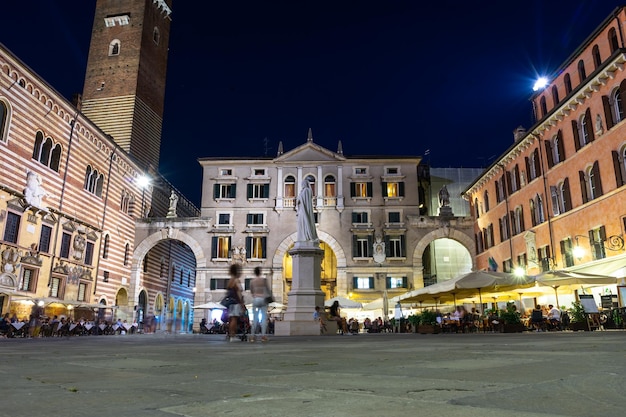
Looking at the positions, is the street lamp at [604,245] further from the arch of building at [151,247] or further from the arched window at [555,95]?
the arch of building at [151,247]

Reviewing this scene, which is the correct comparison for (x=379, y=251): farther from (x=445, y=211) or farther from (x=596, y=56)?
(x=596, y=56)

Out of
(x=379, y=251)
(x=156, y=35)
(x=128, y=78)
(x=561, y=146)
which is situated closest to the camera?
(x=561, y=146)

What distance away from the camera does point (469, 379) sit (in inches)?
128

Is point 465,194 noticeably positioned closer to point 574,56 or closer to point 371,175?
point 371,175

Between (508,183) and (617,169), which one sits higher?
(508,183)

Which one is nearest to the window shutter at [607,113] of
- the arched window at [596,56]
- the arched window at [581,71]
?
the arched window at [596,56]

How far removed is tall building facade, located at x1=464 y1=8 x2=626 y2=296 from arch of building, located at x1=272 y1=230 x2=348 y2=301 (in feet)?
37.7

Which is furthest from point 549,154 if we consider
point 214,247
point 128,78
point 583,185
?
point 128,78

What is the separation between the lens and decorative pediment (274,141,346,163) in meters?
40.7

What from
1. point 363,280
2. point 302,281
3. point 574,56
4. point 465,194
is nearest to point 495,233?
point 465,194

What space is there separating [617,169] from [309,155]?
24.2m

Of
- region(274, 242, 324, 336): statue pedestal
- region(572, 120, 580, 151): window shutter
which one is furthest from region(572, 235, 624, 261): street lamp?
region(274, 242, 324, 336): statue pedestal

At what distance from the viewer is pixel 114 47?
4769cm

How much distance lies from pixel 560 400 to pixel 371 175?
127ft
